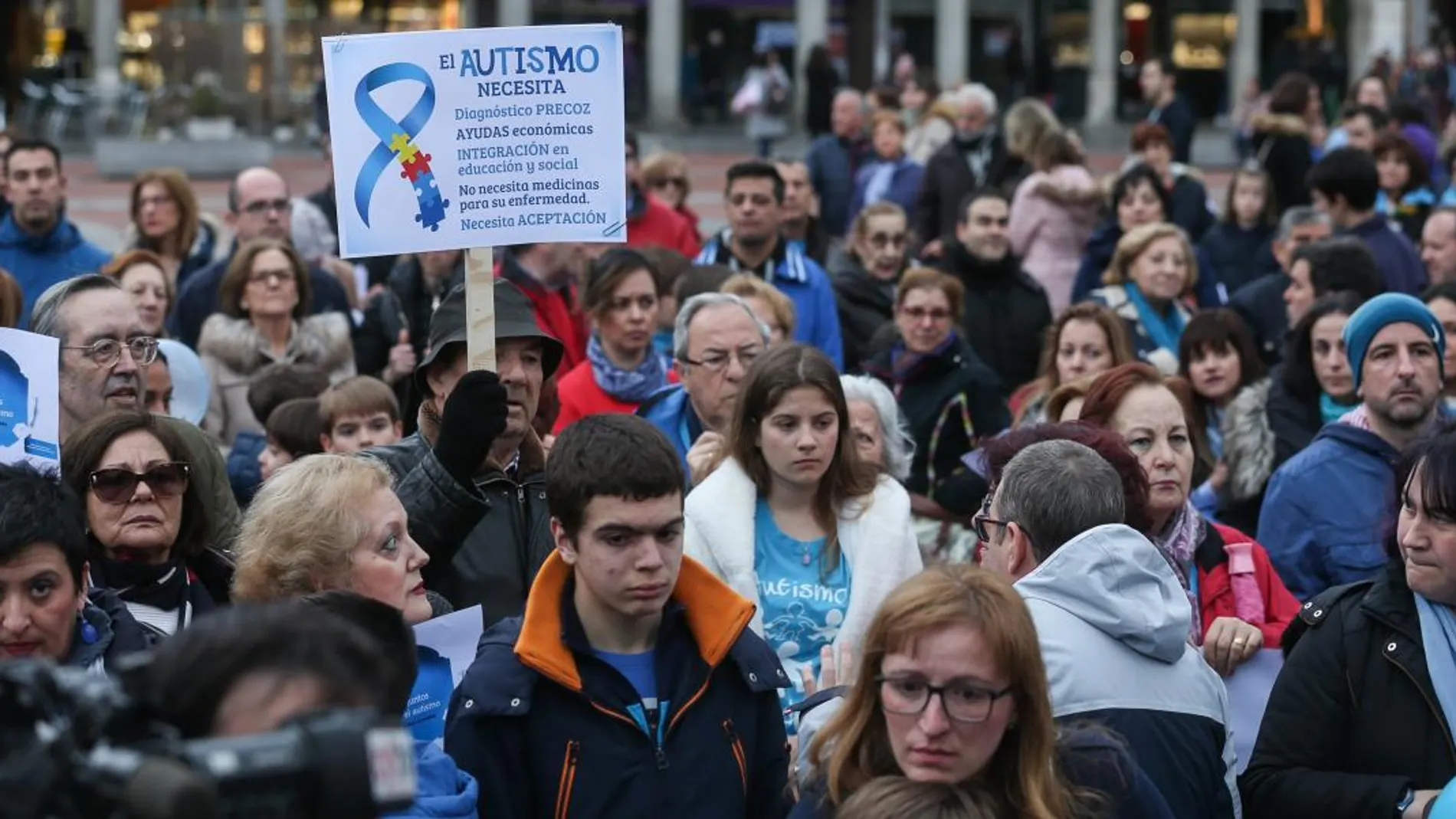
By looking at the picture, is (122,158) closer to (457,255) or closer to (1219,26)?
(457,255)

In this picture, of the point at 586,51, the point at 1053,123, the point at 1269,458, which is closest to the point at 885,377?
the point at 1269,458

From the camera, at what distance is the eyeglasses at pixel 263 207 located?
33.9ft

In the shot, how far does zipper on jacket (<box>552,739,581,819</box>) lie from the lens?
412 cm

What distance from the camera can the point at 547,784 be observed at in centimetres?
414

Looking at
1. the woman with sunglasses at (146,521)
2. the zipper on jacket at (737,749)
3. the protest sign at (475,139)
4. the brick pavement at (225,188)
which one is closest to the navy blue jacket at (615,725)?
the zipper on jacket at (737,749)

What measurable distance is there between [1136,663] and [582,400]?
3.82 meters

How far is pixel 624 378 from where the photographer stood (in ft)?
25.0

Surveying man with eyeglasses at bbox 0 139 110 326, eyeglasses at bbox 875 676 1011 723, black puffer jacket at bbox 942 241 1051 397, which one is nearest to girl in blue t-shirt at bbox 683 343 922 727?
eyeglasses at bbox 875 676 1011 723

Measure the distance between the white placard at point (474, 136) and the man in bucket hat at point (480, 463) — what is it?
1.16 feet

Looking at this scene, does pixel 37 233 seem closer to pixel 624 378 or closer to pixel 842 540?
pixel 624 378

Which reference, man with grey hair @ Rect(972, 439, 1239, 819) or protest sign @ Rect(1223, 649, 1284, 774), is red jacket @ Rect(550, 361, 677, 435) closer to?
protest sign @ Rect(1223, 649, 1284, 774)

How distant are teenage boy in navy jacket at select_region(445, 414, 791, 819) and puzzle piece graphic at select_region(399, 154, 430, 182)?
1.29m

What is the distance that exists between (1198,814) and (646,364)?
4.00 meters

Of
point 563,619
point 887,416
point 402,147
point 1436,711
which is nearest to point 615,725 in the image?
point 563,619
